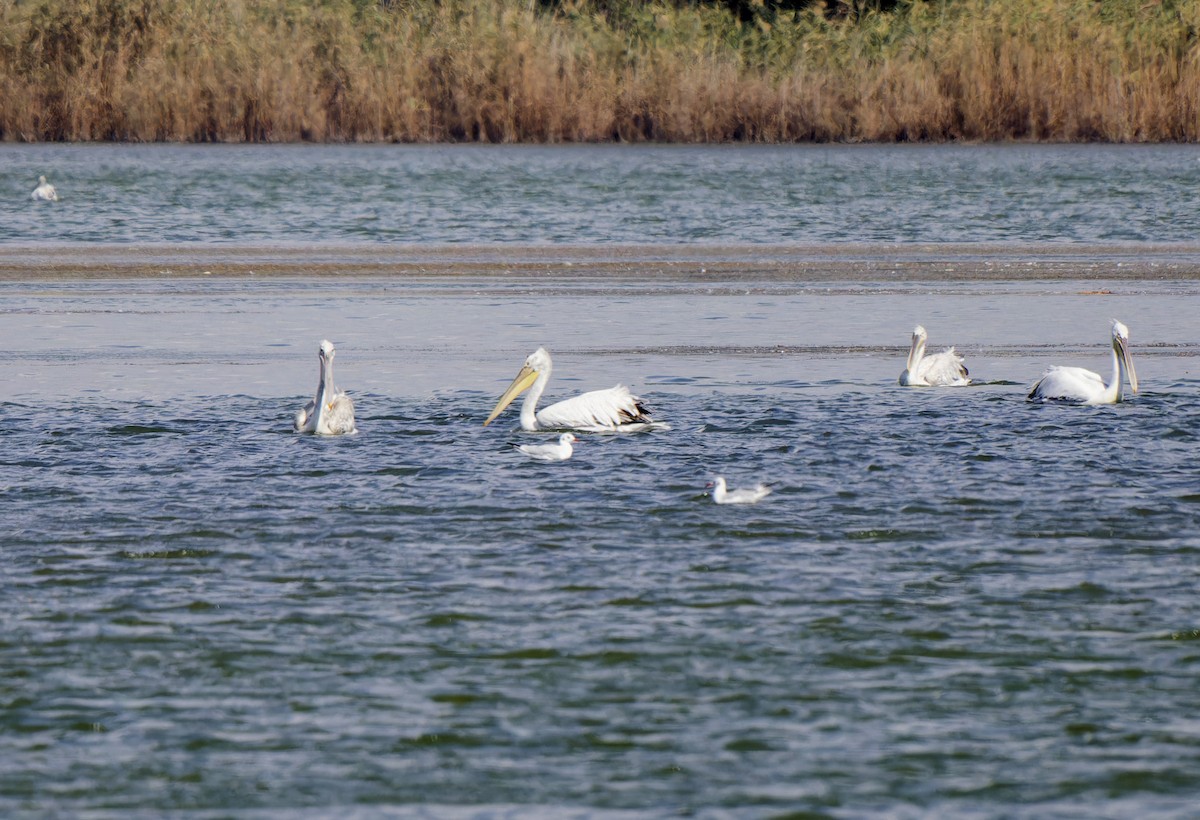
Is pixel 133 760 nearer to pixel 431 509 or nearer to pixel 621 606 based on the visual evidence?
pixel 621 606

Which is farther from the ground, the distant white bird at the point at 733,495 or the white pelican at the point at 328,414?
the white pelican at the point at 328,414

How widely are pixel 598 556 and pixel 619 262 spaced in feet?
34.9

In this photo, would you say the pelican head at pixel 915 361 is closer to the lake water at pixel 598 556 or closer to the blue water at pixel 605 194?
the lake water at pixel 598 556

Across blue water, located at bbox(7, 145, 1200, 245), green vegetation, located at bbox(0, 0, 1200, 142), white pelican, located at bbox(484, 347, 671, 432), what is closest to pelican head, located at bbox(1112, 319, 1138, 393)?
white pelican, located at bbox(484, 347, 671, 432)

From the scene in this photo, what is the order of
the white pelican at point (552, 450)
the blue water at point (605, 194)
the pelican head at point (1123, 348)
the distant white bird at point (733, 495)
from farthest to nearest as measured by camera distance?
the blue water at point (605, 194)
the pelican head at point (1123, 348)
the white pelican at point (552, 450)
the distant white bird at point (733, 495)

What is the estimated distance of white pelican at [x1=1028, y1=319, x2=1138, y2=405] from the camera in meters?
9.45

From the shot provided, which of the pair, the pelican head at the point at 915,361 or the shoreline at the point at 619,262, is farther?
the shoreline at the point at 619,262

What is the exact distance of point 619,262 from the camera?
55.8ft

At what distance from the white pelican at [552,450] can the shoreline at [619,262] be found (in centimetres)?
719

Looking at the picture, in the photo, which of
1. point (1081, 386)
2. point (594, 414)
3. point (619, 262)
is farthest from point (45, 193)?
point (1081, 386)

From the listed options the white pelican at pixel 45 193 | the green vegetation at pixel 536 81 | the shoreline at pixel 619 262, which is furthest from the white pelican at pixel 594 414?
the green vegetation at pixel 536 81

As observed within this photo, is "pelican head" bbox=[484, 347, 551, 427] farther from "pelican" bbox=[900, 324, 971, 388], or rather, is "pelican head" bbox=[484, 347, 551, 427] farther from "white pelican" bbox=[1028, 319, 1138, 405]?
"white pelican" bbox=[1028, 319, 1138, 405]

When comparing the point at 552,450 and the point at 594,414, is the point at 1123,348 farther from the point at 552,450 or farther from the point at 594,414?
the point at 552,450

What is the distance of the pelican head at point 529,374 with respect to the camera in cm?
937
